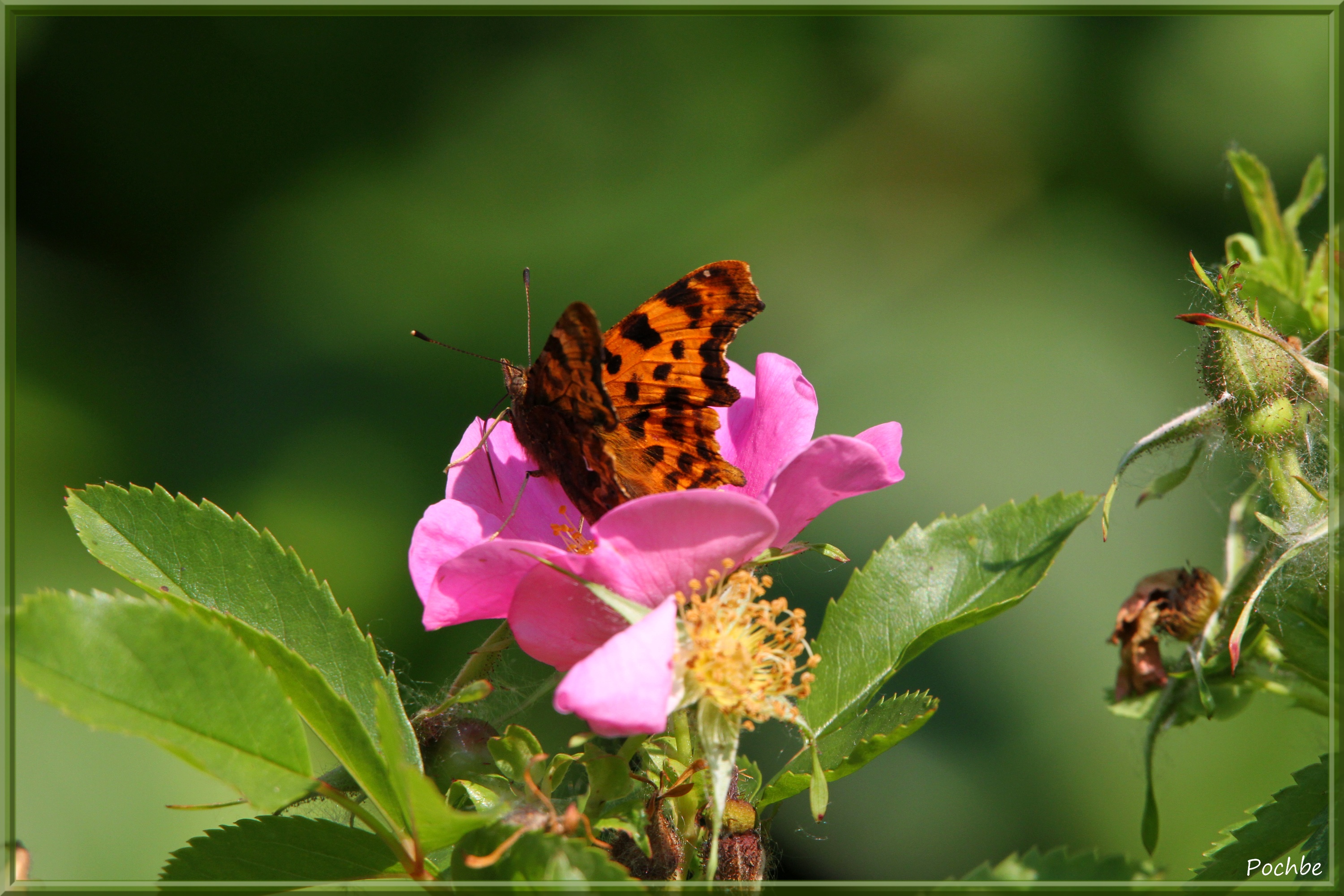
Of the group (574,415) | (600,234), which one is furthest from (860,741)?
(600,234)

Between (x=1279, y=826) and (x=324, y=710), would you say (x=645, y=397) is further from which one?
(x=1279, y=826)

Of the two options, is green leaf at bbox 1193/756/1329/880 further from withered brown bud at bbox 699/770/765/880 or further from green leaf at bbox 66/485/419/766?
green leaf at bbox 66/485/419/766

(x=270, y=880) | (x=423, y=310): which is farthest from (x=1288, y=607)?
(x=423, y=310)

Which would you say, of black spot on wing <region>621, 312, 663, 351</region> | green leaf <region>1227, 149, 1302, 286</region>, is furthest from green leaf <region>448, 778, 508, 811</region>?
green leaf <region>1227, 149, 1302, 286</region>

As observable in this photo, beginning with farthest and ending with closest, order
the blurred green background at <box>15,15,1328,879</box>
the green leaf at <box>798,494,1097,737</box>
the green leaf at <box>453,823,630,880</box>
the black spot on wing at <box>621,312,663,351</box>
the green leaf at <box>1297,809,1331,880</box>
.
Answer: the blurred green background at <box>15,15,1328,879</box>
the black spot on wing at <box>621,312,663,351</box>
the green leaf at <box>798,494,1097,737</box>
the green leaf at <box>1297,809,1331,880</box>
the green leaf at <box>453,823,630,880</box>

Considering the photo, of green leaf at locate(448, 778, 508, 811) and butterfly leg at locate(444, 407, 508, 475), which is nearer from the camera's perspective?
green leaf at locate(448, 778, 508, 811)

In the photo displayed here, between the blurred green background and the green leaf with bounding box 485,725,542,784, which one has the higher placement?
the blurred green background
